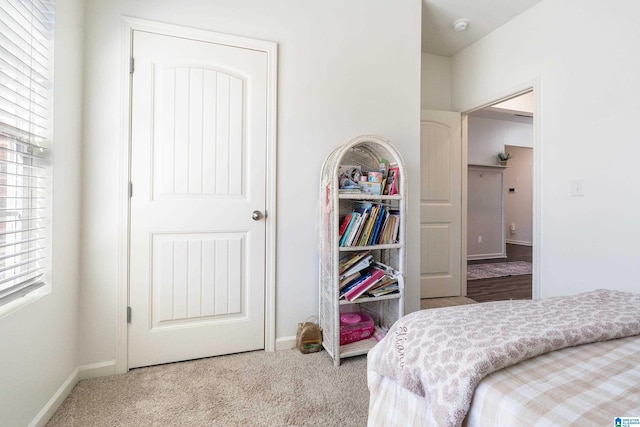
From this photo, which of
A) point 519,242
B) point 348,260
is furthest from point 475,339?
point 519,242

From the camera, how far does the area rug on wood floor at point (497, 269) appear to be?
4.41 m

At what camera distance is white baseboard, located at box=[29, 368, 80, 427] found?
1.33 meters

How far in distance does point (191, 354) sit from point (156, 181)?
110cm

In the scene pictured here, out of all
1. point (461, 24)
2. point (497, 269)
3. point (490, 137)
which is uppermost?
point (461, 24)

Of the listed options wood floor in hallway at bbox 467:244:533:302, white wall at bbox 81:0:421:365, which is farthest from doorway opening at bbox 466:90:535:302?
white wall at bbox 81:0:421:365

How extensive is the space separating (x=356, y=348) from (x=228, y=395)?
2.68 feet

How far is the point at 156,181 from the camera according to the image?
73.5 inches

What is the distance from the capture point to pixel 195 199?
193cm

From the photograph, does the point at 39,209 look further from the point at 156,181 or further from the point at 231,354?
the point at 231,354

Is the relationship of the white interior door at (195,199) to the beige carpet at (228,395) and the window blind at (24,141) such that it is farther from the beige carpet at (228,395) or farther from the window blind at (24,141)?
the window blind at (24,141)

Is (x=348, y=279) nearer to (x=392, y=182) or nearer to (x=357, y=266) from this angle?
(x=357, y=266)

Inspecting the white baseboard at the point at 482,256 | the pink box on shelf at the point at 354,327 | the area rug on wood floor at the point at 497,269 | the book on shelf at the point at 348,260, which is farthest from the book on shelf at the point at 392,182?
the white baseboard at the point at 482,256

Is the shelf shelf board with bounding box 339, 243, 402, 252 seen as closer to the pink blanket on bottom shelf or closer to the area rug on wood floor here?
the pink blanket on bottom shelf

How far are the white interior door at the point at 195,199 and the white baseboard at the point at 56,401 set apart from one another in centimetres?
27
